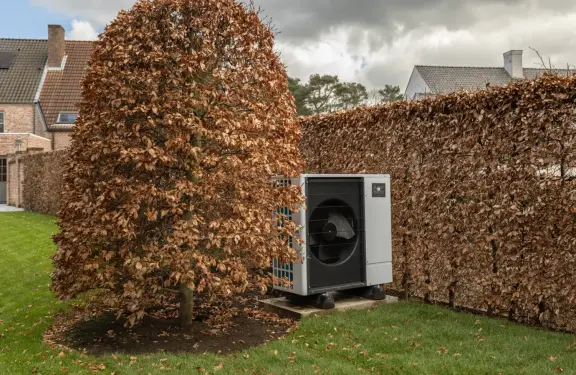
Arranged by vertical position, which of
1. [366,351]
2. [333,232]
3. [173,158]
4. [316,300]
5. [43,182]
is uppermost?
[43,182]

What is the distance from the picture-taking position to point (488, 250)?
5.73 metres

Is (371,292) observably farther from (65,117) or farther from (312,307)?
(65,117)

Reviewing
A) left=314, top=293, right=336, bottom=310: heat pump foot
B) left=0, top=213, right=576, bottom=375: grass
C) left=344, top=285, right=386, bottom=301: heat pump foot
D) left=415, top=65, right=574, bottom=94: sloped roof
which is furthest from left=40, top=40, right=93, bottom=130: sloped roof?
left=314, top=293, right=336, bottom=310: heat pump foot

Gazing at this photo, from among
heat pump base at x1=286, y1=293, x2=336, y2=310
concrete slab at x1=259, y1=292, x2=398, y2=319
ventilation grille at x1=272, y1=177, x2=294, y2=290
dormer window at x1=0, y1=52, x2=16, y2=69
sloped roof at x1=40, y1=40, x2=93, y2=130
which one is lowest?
concrete slab at x1=259, y1=292, x2=398, y2=319

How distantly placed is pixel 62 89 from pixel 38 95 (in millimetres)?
1304

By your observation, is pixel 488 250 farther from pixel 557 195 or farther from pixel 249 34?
pixel 249 34

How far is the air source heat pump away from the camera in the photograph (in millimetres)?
5844

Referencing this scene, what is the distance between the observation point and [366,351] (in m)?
4.69

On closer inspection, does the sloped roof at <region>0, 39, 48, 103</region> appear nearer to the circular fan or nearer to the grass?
the grass

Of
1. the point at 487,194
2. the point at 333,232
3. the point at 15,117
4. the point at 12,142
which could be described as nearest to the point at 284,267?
the point at 333,232

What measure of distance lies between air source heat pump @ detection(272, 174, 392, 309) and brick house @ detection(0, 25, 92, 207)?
2493 centimetres

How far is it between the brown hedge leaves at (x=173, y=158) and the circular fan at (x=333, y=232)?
830 mm

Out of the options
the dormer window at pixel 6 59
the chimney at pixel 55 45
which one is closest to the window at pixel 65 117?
the chimney at pixel 55 45

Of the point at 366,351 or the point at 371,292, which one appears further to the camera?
the point at 371,292
